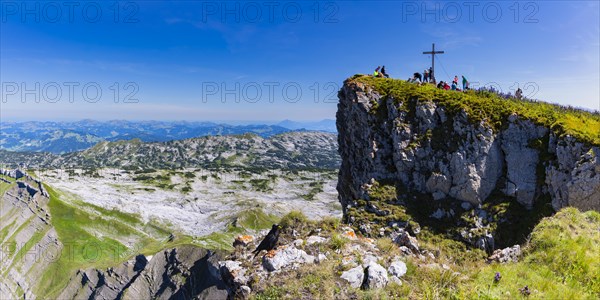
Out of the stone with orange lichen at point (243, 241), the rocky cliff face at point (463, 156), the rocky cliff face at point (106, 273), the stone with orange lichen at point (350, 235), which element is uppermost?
the rocky cliff face at point (463, 156)

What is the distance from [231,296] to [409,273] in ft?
29.1

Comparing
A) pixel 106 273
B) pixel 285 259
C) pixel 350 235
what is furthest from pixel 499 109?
pixel 106 273

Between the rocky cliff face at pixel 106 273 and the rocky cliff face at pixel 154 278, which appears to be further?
the rocky cliff face at pixel 106 273

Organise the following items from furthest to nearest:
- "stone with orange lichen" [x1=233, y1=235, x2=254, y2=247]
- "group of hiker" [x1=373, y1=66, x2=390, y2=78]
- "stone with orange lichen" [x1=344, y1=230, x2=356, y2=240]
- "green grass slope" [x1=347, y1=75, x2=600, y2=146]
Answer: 1. "group of hiker" [x1=373, y1=66, x2=390, y2=78]
2. "green grass slope" [x1=347, y1=75, x2=600, y2=146]
3. "stone with orange lichen" [x1=233, y1=235, x2=254, y2=247]
4. "stone with orange lichen" [x1=344, y1=230, x2=356, y2=240]

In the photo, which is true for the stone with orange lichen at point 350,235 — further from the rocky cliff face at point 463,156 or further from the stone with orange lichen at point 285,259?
the rocky cliff face at point 463,156

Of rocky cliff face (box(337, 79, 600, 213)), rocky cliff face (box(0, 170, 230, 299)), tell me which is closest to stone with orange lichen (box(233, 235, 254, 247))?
rocky cliff face (box(337, 79, 600, 213))

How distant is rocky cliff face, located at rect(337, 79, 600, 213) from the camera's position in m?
29.6

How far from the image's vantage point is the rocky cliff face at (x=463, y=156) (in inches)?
1164

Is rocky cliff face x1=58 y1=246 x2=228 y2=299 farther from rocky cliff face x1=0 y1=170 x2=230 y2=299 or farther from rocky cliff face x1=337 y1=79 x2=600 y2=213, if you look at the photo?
rocky cliff face x1=337 y1=79 x2=600 y2=213

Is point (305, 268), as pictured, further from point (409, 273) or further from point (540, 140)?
point (540, 140)

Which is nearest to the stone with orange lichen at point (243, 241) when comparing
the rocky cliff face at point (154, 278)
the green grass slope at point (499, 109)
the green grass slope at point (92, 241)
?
the green grass slope at point (499, 109)

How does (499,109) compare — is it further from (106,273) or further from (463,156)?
(106,273)

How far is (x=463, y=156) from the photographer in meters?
34.2

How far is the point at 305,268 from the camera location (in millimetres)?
15000
